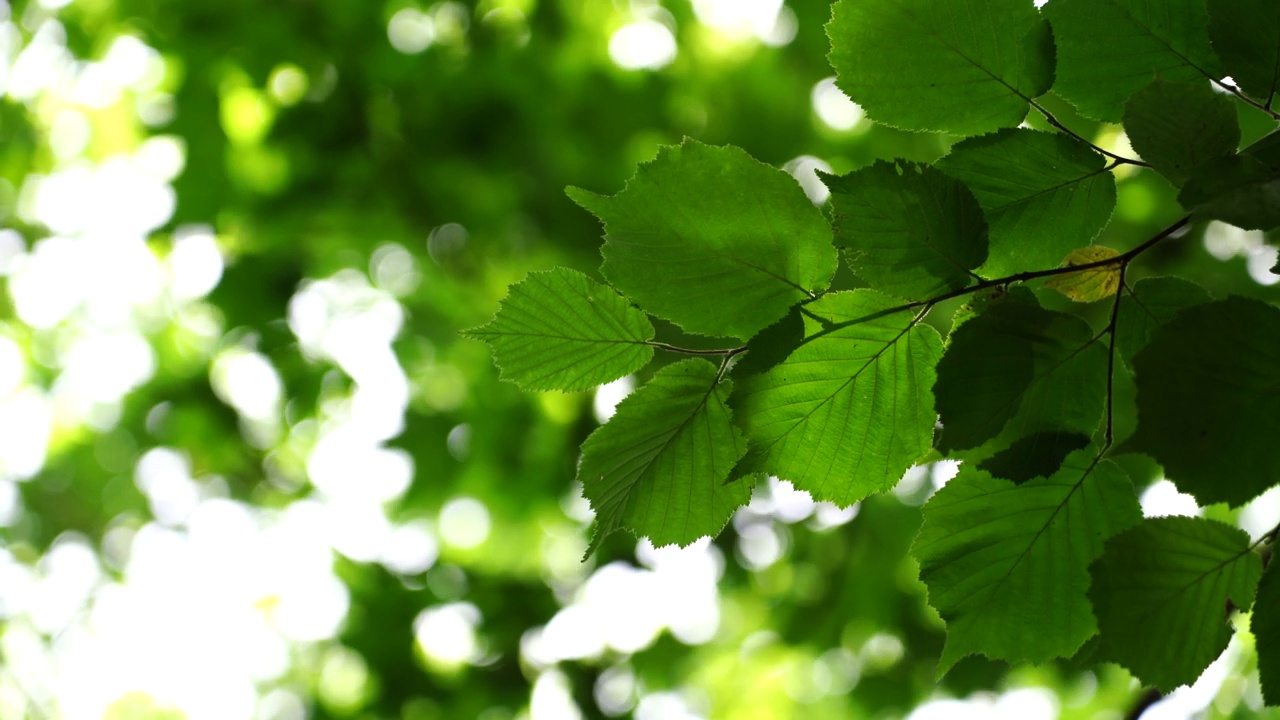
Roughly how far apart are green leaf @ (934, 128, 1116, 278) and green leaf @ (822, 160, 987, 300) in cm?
3

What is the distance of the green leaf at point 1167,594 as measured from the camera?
17.5 inches

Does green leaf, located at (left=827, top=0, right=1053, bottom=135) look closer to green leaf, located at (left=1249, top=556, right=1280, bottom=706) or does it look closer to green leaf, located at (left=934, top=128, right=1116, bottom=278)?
green leaf, located at (left=934, top=128, right=1116, bottom=278)

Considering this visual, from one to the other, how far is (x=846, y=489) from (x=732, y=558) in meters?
2.43

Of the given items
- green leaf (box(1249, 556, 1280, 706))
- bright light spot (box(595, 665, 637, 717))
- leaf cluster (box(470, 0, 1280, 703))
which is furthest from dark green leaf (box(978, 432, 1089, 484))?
bright light spot (box(595, 665, 637, 717))

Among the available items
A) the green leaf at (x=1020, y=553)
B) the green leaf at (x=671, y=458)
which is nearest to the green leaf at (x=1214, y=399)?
the green leaf at (x=1020, y=553)

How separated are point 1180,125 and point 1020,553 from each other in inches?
10.0

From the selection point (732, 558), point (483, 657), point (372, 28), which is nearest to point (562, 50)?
point (372, 28)

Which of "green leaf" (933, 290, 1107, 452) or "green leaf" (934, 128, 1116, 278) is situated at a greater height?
"green leaf" (934, 128, 1116, 278)

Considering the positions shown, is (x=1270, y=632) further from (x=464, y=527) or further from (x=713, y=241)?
(x=464, y=527)

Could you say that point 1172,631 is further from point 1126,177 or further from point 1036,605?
point 1126,177

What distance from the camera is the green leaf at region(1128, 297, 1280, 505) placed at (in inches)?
15.3

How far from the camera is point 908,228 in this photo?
1.54 ft

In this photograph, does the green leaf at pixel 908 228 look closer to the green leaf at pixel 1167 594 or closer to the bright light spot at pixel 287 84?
the green leaf at pixel 1167 594

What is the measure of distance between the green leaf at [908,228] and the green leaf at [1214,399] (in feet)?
0.36
